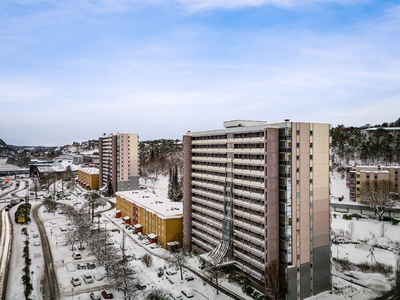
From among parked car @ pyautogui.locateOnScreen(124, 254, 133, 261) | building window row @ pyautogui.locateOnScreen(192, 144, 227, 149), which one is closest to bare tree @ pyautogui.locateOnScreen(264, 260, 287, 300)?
building window row @ pyautogui.locateOnScreen(192, 144, 227, 149)

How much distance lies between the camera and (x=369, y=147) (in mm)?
103062

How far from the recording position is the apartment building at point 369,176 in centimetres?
6731

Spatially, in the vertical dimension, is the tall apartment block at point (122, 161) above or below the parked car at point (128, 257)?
above

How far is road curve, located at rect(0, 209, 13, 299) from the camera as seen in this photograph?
3734 cm

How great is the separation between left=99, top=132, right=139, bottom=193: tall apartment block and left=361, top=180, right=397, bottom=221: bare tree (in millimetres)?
72391

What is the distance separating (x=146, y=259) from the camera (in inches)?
1661

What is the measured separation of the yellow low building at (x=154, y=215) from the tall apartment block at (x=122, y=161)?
89.7 ft

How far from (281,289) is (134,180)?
77713 mm

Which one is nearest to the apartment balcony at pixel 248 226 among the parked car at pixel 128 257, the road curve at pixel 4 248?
the parked car at pixel 128 257

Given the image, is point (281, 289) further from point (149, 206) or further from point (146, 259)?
point (149, 206)

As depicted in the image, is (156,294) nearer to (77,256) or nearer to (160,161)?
(77,256)

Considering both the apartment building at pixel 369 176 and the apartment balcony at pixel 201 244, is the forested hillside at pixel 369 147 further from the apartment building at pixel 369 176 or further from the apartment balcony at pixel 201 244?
the apartment balcony at pixel 201 244

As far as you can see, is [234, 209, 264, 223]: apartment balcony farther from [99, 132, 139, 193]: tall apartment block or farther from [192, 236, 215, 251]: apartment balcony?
[99, 132, 139, 193]: tall apartment block

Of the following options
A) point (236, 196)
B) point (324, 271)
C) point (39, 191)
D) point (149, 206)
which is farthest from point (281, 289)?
point (39, 191)
